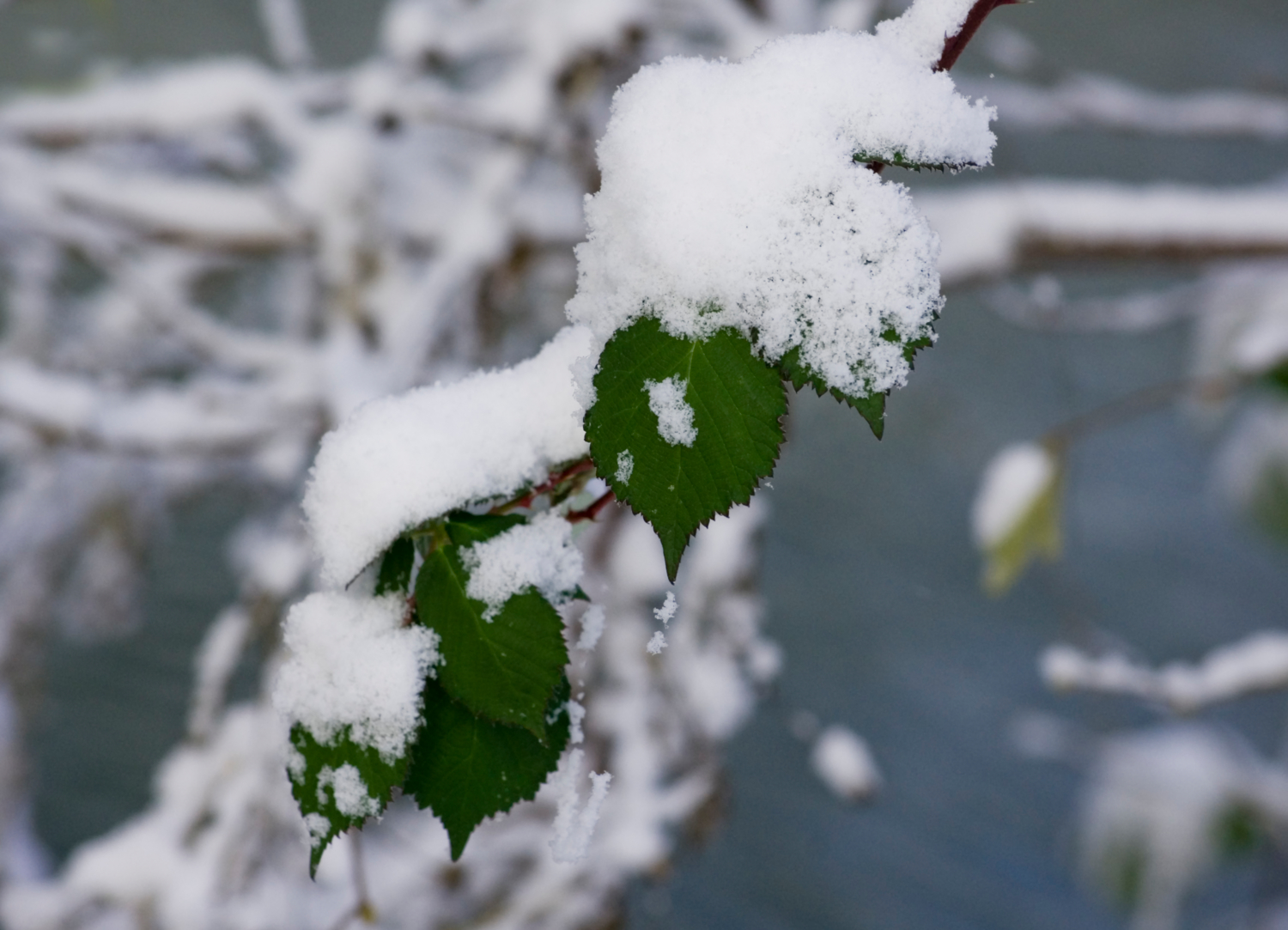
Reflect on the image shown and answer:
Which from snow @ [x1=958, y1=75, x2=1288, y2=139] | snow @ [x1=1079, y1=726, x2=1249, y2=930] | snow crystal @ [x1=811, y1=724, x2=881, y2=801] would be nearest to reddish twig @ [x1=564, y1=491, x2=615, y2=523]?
snow crystal @ [x1=811, y1=724, x2=881, y2=801]

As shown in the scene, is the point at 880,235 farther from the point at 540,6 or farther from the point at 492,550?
the point at 540,6

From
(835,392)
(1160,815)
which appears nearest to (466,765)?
(835,392)

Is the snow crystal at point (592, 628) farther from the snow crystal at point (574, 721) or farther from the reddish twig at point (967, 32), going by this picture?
the reddish twig at point (967, 32)

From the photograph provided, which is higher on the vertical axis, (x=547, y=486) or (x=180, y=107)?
(x=180, y=107)

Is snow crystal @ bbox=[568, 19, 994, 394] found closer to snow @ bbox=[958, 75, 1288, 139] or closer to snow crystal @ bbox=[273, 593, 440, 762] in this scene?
snow crystal @ bbox=[273, 593, 440, 762]

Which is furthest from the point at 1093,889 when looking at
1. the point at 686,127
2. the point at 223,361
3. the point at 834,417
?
the point at 686,127

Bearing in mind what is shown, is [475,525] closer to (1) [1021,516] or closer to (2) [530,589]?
(2) [530,589]
